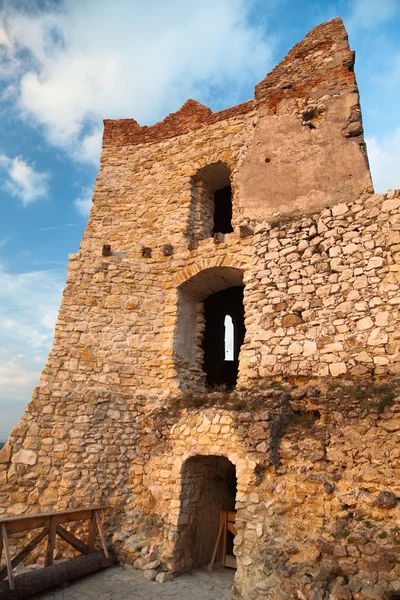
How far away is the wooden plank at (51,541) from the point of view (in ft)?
17.8

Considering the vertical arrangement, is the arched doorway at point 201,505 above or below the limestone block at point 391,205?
below

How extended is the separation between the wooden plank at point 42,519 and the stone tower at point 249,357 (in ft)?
0.97

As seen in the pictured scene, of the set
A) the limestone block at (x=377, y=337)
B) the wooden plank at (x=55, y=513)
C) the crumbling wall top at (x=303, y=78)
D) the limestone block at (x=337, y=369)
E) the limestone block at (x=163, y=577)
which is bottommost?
the limestone block at (x=163, y=577)

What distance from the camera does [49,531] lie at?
219 inches

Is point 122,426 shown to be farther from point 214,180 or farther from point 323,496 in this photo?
point 214,180

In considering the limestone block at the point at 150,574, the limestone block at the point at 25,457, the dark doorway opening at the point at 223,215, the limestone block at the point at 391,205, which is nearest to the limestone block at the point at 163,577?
A: the limestone block at the point at 150,574

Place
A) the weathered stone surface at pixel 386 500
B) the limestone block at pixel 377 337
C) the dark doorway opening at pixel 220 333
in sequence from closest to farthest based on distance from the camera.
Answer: the weathered stone surface at pixel 386 500, the limestone block at pixel 377 337, the dark doorway opening at pixel 220 333

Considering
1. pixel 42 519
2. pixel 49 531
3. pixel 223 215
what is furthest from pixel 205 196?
pixel 49 531

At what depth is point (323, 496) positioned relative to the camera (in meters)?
4.92

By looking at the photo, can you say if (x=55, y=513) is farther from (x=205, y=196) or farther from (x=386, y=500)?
(x=205, y=196)

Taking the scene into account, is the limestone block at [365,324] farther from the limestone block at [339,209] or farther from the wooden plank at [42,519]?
the wooden plank at [42,519]

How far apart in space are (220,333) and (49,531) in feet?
23.3

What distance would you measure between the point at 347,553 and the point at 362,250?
423 centimetres

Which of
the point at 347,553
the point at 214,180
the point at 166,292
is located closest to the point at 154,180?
the point at 214,180
